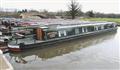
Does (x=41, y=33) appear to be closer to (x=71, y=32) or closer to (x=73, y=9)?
(x=71, y=32)

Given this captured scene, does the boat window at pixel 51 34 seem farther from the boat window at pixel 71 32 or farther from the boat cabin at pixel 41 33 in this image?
the boat window at pixel 71 32

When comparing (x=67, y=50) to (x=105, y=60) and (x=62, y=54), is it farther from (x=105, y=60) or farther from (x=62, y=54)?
(x=105, y=60)

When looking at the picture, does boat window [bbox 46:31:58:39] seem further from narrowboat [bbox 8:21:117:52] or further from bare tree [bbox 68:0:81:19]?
bare tree [bbox 68:0:81:19]

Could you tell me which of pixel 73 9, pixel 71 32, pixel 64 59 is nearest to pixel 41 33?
pixel 71 32

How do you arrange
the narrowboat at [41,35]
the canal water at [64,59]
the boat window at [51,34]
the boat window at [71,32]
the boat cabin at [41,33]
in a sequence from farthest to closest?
the boat window at [71,32] < the boat window at [51,34] < the boat cabin at [41,33] < the narrowboat at [41,35] < the canal water at [64,59]

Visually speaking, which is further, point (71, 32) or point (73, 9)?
point (73, 9)

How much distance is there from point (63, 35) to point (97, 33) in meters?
6.40

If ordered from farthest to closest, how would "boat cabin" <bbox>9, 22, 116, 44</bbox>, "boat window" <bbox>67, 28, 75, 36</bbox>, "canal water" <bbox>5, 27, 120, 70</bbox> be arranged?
"boat window" <bbox>67, 28, 75, 36</bbox>
"boat cabin" <bbox>9, 22, 116, 44</bbox>
"canal water" <bbox>5, 27, 120, 70</bbox>

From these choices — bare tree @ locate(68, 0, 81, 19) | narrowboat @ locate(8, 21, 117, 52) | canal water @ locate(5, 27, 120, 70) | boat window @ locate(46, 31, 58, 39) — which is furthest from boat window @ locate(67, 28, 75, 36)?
bare tree @ locate(68, 0, 81, 19)

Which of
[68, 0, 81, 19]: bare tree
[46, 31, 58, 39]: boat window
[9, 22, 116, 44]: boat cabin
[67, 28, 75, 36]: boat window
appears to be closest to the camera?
[9, 22, 116, 44]: boat cabin

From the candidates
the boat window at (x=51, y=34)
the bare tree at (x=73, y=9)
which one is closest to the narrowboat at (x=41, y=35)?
the boat window at (x=51, y=34)

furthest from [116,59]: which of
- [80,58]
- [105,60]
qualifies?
[80,58]

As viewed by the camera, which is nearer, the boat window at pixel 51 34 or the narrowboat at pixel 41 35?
the narrowboat at pixel 41 35

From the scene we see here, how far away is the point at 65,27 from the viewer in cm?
1844
